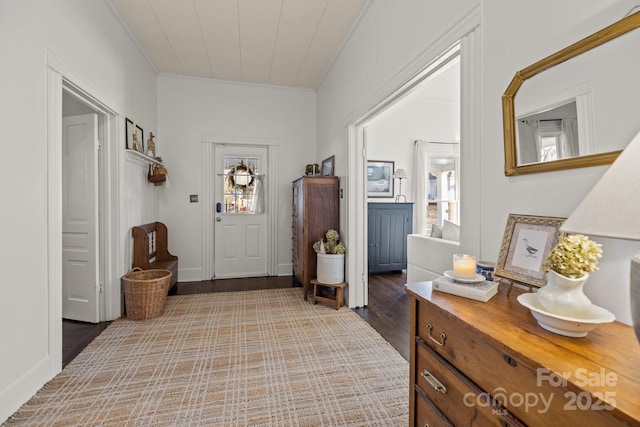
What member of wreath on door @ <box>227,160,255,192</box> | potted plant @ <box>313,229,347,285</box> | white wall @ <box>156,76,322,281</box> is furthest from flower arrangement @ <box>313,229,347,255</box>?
wreath on door @ <box>227,160,255,192</box>

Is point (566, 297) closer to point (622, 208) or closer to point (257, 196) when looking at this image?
point (622, 208)

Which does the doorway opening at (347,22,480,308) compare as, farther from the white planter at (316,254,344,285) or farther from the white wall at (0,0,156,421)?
the white wall at (0,0,156,421)

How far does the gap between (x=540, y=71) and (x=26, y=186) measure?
264cm

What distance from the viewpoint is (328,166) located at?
4008 millimetres

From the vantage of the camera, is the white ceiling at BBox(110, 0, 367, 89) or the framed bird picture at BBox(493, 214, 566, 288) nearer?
the framed bird picture at BBox(493, 214, 566, 288)

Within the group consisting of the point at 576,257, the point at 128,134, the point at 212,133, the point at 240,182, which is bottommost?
the point at 576,257

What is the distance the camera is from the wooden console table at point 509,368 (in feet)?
1.89

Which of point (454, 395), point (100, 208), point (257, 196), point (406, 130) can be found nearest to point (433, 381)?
point (454, 395)

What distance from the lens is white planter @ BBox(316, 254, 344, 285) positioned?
322cm

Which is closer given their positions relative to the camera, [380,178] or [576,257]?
[576,257]

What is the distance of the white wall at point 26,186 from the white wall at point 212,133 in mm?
2107

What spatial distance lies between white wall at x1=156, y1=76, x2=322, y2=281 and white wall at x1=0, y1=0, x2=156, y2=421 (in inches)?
83.0

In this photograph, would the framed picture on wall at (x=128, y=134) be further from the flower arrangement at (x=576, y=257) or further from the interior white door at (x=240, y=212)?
the flower arrangement at (x=576, y=257)

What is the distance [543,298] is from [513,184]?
1.89 feet
